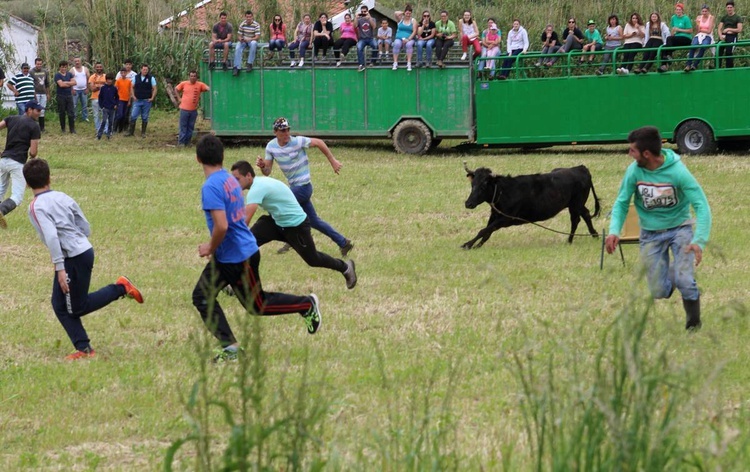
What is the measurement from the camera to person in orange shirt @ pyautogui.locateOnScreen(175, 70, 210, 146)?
27.6 metres

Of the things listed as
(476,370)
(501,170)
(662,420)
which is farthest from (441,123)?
(662,420)

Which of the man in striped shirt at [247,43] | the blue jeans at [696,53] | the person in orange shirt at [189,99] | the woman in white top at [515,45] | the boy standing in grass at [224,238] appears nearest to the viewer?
the boy standing in grass at [224,238]

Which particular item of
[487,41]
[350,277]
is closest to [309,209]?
[350,277]

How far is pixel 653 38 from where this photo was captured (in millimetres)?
25453

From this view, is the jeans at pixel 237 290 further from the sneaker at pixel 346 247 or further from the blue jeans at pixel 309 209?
the sneaker at pixel 346 247

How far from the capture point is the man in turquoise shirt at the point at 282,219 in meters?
10.9

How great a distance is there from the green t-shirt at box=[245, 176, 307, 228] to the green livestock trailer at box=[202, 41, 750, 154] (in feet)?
50.9

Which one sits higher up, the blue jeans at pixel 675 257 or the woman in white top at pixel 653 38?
the woman in white top at pixel 653 38

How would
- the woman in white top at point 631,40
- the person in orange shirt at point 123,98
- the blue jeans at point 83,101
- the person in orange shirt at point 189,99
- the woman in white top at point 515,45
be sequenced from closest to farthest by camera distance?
the woman in white top at point 631,40 < the woman in white top at point 515,45 < the person in orange shirt at point 189,99 < the person in orange shirt at point 123,98 < the blue jeans at point 83,101

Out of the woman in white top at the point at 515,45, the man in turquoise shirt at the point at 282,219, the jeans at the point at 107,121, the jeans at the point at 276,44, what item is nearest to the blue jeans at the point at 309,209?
the man in turquoise shirt at the point at 282,219

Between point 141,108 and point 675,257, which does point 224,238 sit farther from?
point 141,108

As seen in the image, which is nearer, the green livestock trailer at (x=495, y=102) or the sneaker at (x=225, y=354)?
the sneaker at (x=225, y=354)

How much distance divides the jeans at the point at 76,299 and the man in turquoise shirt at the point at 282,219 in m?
2.08

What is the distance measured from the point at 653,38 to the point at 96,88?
14293 millimetres
